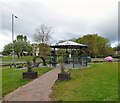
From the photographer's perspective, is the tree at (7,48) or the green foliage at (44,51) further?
the tree at (7,48)

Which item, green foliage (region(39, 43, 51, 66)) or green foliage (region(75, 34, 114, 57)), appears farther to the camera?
green foliage (region(75, 34, 114, 57))

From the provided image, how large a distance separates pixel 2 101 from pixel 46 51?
62.9 feet

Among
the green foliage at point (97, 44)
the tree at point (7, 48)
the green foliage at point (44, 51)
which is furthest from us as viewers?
the tree at point (7, 48)

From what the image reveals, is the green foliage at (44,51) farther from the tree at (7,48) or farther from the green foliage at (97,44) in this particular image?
the tree at (7,48)

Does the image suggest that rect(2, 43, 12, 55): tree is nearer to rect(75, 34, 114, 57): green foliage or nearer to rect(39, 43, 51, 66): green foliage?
rect(75, 34, 114, 57): green foliage

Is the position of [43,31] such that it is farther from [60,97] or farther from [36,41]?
[60,97]

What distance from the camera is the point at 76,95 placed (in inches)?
359

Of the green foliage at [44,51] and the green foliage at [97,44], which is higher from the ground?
the green foliage at [97,44]

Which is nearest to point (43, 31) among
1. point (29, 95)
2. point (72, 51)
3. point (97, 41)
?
point (72, 51)

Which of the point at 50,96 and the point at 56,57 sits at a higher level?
the point at 56,57

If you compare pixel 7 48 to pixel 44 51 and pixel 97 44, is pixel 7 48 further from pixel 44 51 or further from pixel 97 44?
pixel 44 51

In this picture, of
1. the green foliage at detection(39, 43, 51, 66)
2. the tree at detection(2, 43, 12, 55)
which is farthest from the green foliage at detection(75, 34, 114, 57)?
the green foliage at detection(39, 43, 51, 66)

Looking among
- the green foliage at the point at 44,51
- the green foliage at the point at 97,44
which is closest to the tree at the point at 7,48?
the green foliage at the point at 97,44

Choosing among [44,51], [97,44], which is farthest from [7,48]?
[44,51]
